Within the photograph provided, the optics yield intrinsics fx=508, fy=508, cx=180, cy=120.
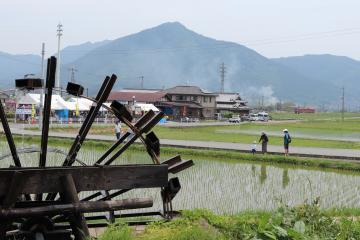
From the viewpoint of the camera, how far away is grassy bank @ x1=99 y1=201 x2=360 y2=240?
6.07m

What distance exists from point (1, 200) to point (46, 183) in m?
0.59

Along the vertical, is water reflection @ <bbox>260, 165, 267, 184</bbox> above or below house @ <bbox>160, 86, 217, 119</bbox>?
below

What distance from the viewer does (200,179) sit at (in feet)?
57.9

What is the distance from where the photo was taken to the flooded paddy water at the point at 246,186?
529 inches

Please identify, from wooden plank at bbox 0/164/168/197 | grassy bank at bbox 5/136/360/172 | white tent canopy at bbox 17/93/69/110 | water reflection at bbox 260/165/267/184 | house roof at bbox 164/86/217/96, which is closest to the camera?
wooden plank at bbox 0/164/168/197

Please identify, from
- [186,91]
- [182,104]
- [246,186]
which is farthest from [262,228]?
[186,91]

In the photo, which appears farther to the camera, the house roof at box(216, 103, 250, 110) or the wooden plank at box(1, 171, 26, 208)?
the house roof at box(216, 103, 250, 110)

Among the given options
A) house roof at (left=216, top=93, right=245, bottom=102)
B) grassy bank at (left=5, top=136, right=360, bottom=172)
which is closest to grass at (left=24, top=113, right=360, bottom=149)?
grassy bank at (left=5, top=136, right=360, bottom=172)

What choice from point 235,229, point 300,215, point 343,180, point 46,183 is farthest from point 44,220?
point 343,180

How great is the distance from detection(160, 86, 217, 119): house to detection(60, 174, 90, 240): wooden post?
73.1 metres

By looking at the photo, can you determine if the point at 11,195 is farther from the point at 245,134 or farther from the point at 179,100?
the point at 179,100

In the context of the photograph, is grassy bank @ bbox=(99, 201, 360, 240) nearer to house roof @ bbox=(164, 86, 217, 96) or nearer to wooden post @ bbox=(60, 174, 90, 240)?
wooden post @ bbox=(60, 174, 90, 240)

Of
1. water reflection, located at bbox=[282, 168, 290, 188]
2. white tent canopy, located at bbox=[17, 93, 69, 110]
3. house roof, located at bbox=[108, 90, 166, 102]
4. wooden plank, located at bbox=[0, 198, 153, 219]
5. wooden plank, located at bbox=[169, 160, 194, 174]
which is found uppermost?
house roof, located at bbox=[108, 90, 166, 102]

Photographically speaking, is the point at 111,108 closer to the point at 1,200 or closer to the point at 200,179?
the point at 1,200
